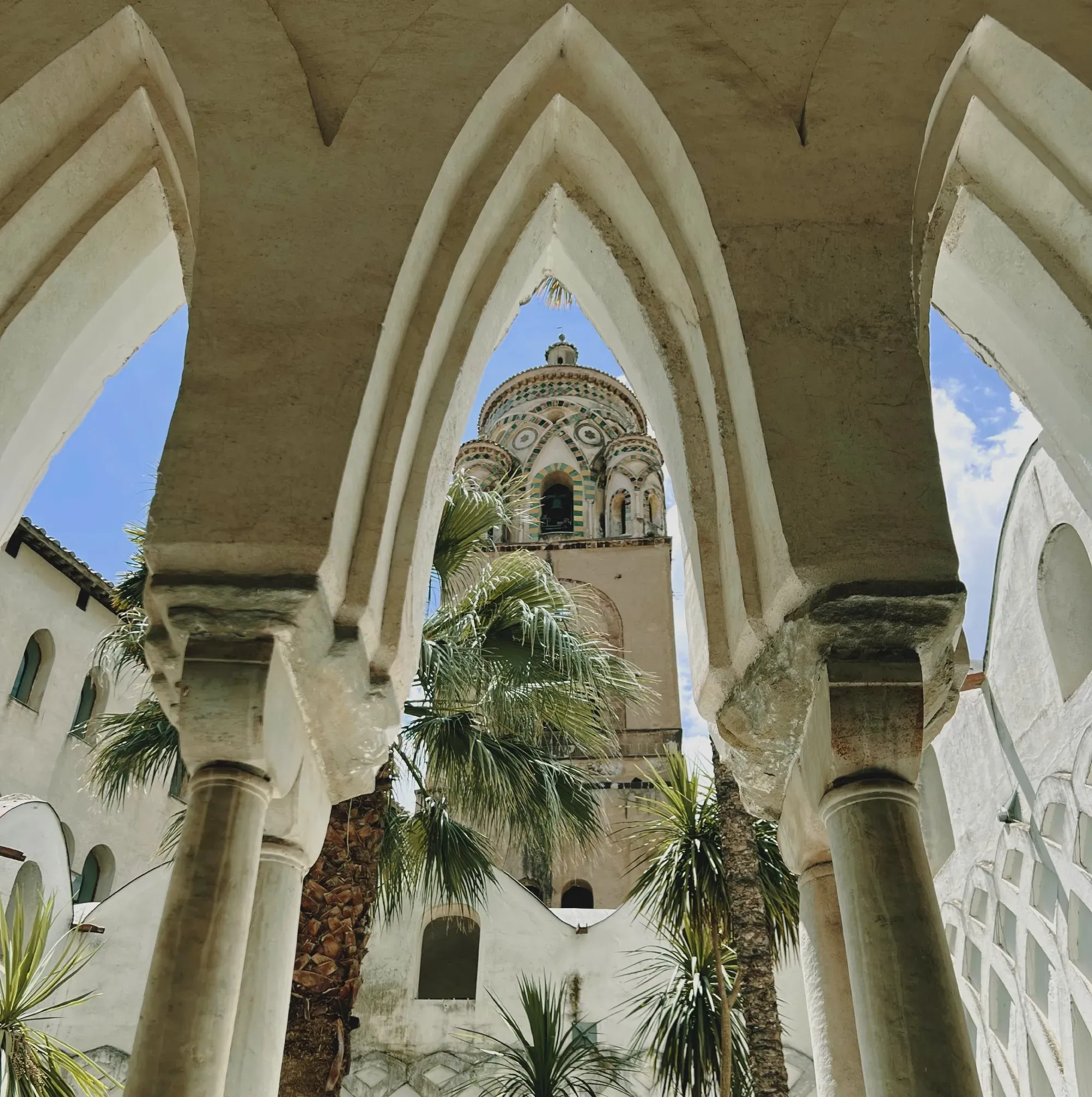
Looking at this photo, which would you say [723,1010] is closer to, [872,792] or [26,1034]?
[26,1034]

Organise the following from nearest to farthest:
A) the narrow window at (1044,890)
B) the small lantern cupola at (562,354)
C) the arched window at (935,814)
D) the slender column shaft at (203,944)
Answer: the slender column shaft at (203,944) < the narrow window at (1044,890) < the arched window at (935,814) < the small lantern cupola at (562,354)

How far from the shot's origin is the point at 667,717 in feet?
88.5

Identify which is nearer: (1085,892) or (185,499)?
(185,499)

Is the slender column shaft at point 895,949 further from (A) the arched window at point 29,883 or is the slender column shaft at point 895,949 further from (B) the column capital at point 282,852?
(A) the arched window at point 29,883

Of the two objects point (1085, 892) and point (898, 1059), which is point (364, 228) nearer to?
point (898, 1059)

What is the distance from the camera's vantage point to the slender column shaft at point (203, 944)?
2.42 metres

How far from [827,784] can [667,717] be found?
24.5 m

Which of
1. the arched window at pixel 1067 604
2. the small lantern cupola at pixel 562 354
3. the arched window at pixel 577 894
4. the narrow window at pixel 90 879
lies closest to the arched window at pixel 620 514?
the small lantern cupola at pixel 562 354

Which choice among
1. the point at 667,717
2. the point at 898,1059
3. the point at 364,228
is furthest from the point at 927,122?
the point at 667,717

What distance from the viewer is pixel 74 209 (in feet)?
12.4

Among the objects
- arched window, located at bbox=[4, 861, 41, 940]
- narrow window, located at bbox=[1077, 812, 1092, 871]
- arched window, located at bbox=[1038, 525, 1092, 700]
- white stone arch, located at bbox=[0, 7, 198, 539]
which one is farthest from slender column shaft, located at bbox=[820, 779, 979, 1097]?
arched window, located at bbox=[4, 861, 41, 940]

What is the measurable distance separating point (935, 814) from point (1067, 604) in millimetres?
3002

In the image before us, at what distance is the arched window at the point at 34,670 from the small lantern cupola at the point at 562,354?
20.2 metres

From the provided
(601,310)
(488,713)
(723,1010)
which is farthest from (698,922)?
(601,310)
